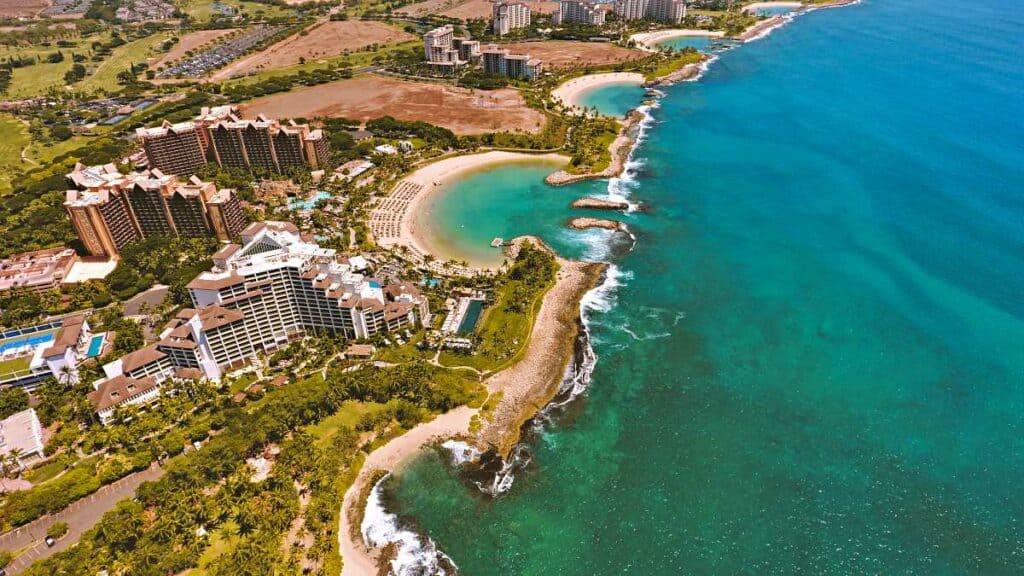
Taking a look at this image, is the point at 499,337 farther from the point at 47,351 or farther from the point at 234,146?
the point at 234,146

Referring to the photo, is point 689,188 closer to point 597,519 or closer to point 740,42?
point 597,519

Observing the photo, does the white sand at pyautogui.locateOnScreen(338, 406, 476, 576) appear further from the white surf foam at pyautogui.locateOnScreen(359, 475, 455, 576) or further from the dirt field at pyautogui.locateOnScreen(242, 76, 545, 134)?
the dirt field at pyautogui.locateOnScreen(242, 76, 545, 134)

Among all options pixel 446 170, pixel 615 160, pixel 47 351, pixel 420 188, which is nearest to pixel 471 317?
pixel 420 188

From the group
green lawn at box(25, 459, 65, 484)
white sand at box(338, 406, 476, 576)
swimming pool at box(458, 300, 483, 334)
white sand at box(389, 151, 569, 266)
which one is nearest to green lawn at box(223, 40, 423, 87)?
white sand at box(389, 151, 569, 266)

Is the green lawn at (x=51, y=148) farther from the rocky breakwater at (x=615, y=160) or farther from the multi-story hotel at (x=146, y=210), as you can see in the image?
the rocky breakwater at (x=615, y=160)

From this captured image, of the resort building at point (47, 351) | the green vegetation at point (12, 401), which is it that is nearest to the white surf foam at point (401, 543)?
the resort building at point (47, 351)

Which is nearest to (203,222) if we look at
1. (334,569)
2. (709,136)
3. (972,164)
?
(334,569)

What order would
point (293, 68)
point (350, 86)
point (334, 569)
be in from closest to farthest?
point (334, 569) → point (350, 86) → point (293, 68)
